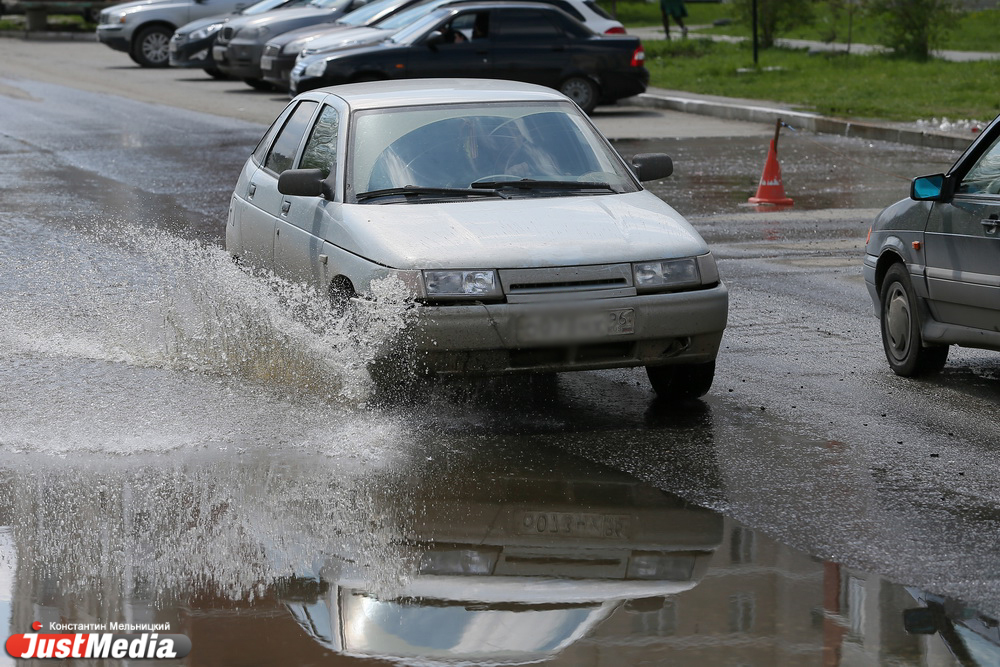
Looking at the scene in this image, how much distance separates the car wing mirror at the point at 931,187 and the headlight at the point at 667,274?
4.55 feet

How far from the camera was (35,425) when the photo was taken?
6410mm

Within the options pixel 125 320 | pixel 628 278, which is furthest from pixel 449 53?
pixel 628 278

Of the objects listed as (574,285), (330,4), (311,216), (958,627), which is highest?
(330,4)

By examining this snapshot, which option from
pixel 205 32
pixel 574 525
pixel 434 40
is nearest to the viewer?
pixel 574 525

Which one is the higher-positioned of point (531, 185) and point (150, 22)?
point (531, 185)

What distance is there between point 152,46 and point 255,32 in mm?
6702

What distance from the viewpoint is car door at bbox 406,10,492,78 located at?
2081 centimetres

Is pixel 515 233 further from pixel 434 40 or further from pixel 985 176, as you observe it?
pixel 434 40

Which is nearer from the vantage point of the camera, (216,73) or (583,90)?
(583,90)

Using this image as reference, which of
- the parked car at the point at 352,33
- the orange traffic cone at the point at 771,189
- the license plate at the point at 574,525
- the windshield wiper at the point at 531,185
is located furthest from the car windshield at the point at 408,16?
the license plate at the point at 574,525

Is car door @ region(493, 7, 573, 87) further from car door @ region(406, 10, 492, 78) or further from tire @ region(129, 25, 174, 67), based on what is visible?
tire @ region(129, 25, 174, 67)

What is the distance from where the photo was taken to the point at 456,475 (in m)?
5.75

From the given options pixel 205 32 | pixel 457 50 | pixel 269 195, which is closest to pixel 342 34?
pixel 457 50

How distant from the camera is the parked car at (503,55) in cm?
2052
